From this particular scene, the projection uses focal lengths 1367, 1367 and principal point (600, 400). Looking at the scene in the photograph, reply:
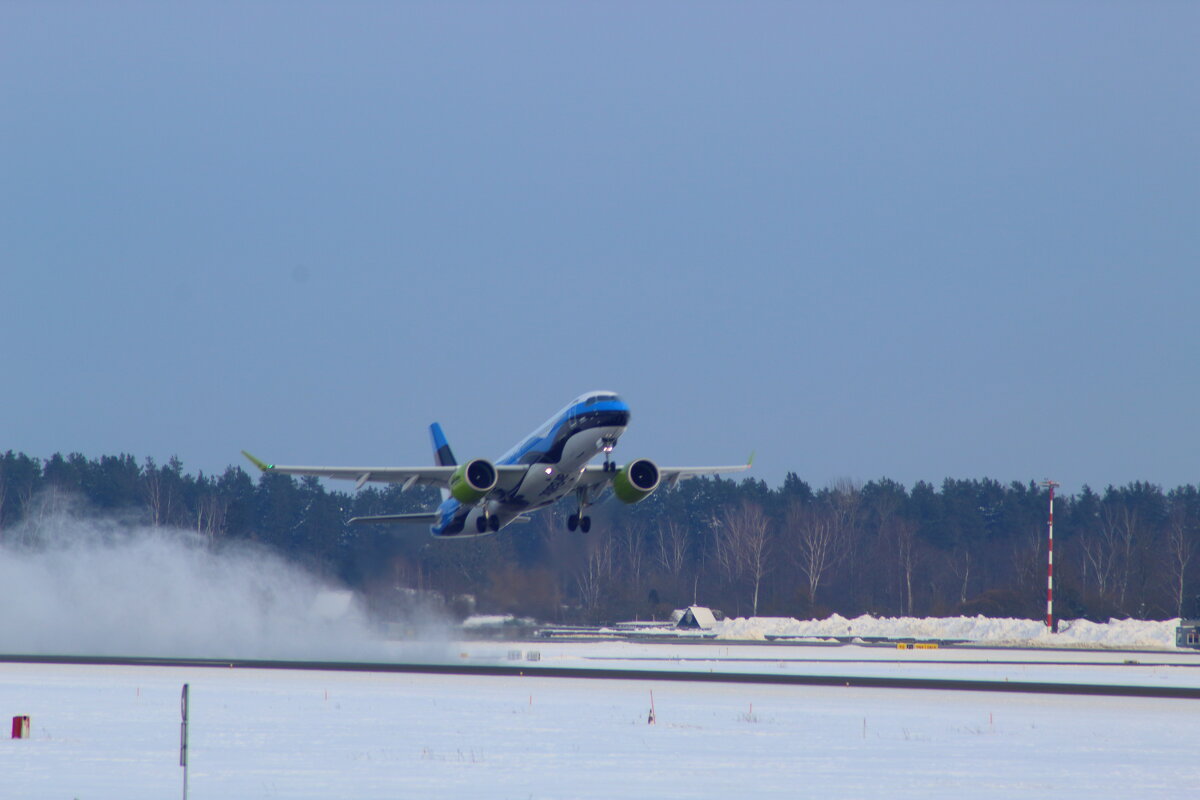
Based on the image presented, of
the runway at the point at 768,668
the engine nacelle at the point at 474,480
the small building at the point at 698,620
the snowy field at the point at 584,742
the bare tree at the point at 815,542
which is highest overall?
the engine nacelle at the point at 474,480

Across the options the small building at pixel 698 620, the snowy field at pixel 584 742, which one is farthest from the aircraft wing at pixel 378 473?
the small building at pixel 698 620

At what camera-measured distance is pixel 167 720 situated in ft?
116

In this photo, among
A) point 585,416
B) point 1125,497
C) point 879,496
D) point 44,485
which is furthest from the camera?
point 1125,497

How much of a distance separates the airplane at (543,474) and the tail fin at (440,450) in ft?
19.6

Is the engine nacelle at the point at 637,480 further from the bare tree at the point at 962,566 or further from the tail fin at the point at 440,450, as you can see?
the bare tree at the point at 962,566

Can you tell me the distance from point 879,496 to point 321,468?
135159mm

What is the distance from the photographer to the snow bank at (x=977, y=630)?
8744 centimetres

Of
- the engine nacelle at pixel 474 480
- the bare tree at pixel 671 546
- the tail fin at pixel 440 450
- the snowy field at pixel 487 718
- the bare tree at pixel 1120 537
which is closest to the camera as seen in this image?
the snowy field at pixel 487 718

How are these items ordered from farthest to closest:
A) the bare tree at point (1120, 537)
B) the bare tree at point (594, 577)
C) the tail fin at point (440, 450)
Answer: the bare tree at point (1120, 537), the bare tree at point (594, 577), the tail fin at point (440, 450)

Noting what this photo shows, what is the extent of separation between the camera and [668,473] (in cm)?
6053

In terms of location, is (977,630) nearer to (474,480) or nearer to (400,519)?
(400,519)

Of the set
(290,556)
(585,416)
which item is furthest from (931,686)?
(290,556)

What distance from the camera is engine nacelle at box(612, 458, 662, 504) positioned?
5303 cm

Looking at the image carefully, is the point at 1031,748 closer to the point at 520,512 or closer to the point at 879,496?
the point at 520,512
